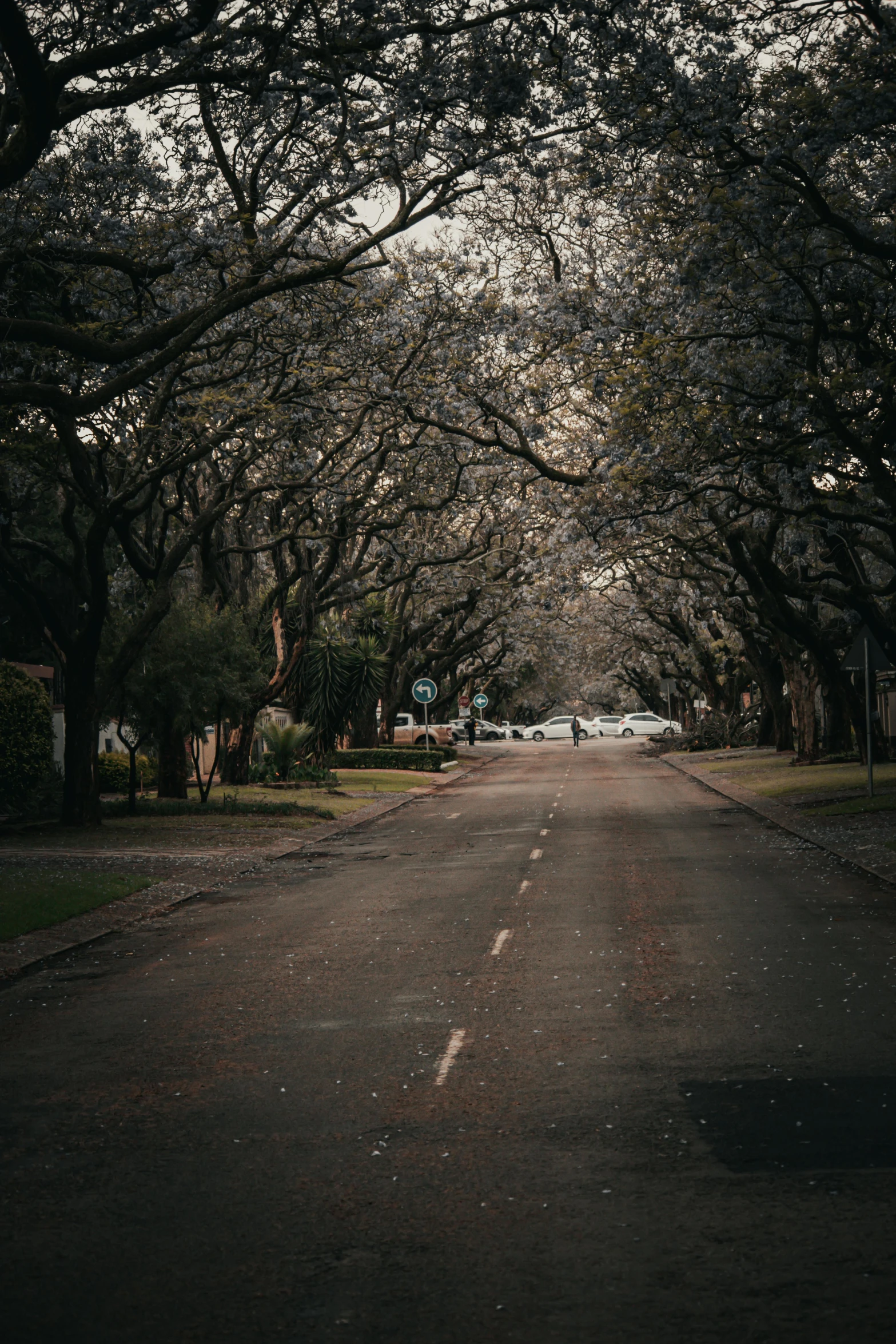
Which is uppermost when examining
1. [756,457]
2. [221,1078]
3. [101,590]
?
[756,457]

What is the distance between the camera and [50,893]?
1546cm

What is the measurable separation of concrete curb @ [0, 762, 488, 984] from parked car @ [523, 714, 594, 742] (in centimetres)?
8660

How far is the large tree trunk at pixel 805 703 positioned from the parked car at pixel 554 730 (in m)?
65.7

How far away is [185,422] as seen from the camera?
23.5 metres

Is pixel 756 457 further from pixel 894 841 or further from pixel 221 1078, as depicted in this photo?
pixel 221 1078

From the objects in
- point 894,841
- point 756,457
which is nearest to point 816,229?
point 756,457

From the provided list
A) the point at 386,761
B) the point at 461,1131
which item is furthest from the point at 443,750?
the point at 461,1131

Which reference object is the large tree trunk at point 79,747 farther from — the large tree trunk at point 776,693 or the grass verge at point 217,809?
the large tree trunk at point 776,693

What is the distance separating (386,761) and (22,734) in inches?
1029

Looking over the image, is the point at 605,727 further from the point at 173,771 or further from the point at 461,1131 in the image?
the point at 461,1131

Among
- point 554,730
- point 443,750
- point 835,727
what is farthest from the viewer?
point 554,730

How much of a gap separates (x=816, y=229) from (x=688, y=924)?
9.96m

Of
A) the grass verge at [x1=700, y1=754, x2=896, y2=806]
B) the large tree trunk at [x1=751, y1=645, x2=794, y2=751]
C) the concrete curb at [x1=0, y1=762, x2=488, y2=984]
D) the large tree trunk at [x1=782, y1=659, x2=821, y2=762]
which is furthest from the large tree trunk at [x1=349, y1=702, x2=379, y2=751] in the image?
the concrete curb at [x1=0, y1=762, x2=488, y2=984]

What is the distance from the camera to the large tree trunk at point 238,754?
35.7 metres
